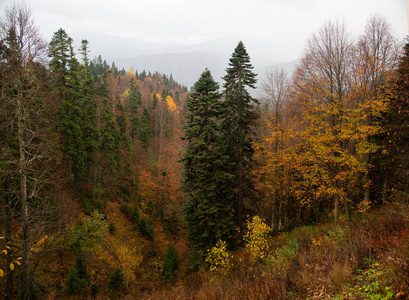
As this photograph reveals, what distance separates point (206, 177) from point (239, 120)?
519cm

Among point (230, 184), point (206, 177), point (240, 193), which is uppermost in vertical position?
point (206, 177)

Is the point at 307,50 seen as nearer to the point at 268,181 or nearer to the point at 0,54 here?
the point at 268,181

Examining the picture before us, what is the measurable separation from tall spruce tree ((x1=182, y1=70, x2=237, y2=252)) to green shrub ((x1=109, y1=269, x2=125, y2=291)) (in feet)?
17.2

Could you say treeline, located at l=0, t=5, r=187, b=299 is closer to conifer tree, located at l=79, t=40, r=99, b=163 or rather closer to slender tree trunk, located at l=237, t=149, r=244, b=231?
conifer tree, located at l=79, t=40, r=99, b=163

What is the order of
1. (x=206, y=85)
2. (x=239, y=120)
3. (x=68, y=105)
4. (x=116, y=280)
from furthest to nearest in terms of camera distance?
(x=68, y=105) < (x=239, y=120) < (x=206, y=85) < (x=116, y=280)

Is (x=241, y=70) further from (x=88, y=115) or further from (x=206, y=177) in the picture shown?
(x=88, y=115)

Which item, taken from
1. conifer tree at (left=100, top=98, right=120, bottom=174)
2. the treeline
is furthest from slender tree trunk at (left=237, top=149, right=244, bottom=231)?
conifer tree at (left=100, top=98, right=120, bottom=174)

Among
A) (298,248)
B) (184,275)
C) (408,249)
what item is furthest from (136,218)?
(408,249)

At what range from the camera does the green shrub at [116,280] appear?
14.2m

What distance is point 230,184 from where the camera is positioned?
1599cm

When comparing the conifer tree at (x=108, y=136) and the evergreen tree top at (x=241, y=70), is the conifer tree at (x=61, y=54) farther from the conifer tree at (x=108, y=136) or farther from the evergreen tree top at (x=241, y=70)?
the evergreen tree top at (x=241, y=70)

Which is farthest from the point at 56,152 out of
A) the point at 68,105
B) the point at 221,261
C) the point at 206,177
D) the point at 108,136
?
the point at 108,136

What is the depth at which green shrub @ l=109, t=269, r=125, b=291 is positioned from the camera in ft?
46.5

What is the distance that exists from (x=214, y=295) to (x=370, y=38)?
15.7m
